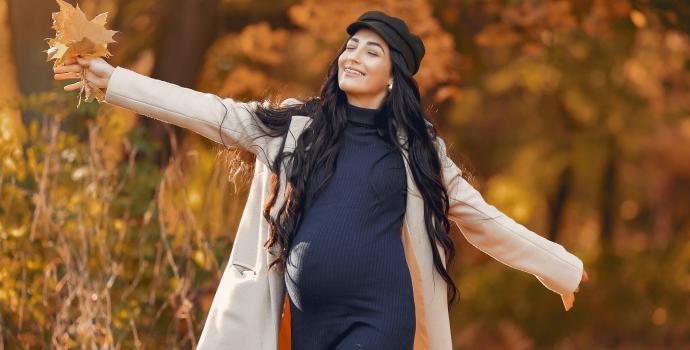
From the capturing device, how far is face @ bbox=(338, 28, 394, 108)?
408 cm

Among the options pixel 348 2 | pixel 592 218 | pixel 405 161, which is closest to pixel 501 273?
pixel 348 2

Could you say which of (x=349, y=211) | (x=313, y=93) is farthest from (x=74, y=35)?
(x=313, y=93)

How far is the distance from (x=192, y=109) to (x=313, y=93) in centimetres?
120

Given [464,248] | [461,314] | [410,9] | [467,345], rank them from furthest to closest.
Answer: [464,248], [461,314], [467,345], [410,9]

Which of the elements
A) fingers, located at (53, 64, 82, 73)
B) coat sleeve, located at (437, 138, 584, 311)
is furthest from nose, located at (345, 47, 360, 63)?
fingers, located at (53, 64, 82, 73)

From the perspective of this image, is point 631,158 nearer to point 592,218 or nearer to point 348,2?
point 592,218

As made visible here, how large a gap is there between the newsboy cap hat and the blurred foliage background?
0.39 meters

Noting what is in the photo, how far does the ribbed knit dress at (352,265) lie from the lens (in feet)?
12.6

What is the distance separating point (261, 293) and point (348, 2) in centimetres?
567

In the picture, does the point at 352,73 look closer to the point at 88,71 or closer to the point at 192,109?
the point at 192,109

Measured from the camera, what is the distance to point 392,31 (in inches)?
162

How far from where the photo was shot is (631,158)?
14500mm

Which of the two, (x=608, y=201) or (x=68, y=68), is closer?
(x=68, y=68)

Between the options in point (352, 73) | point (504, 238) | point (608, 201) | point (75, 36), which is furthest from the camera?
point (608, 201)
